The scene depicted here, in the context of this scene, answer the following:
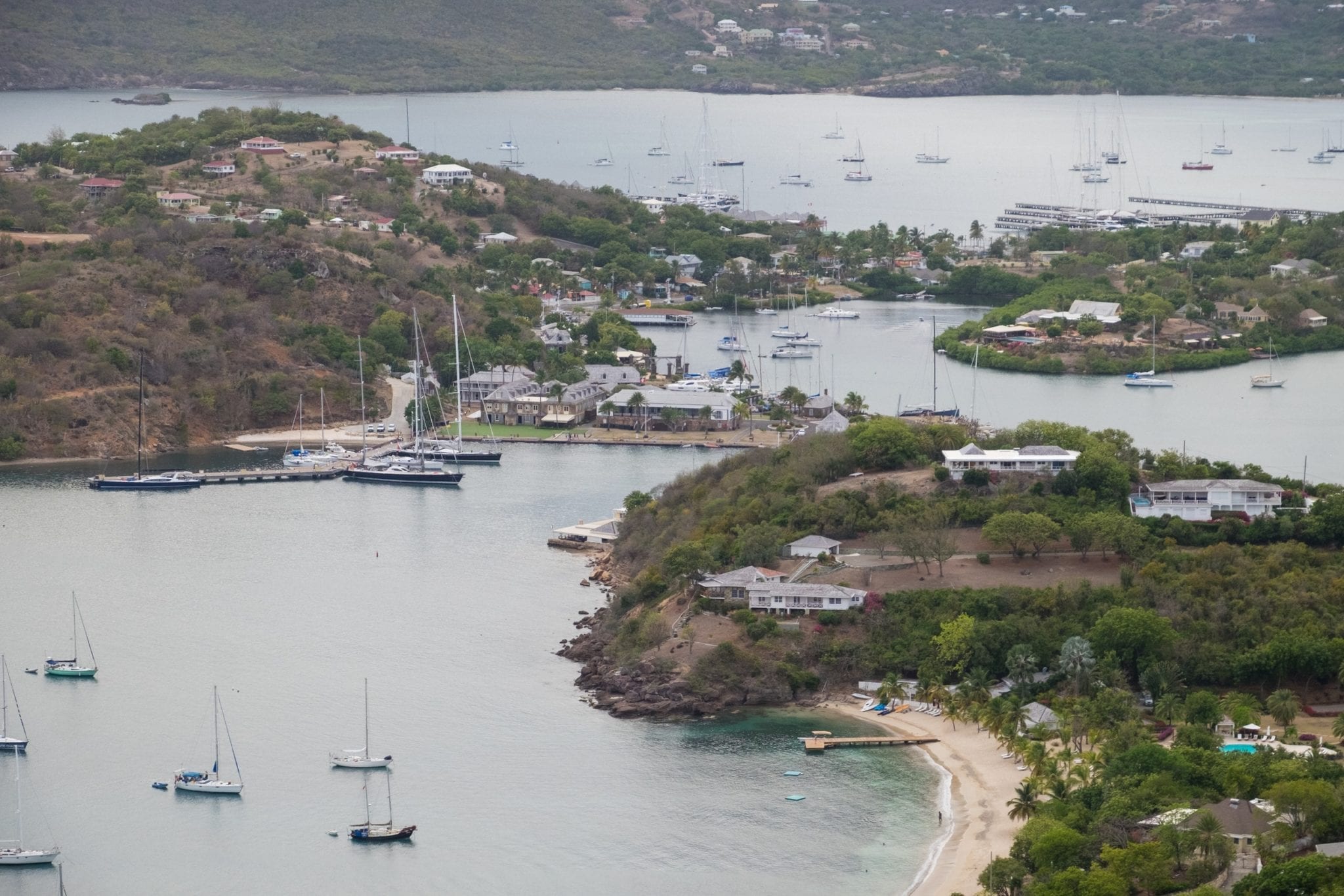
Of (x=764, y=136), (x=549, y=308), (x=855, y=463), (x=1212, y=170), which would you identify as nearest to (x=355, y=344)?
(x=549, y=308)

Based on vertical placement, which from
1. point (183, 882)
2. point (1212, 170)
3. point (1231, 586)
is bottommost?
point (183, 882)

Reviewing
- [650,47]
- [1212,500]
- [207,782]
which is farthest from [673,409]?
[650,47]

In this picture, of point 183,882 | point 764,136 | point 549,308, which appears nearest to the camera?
point 183,882

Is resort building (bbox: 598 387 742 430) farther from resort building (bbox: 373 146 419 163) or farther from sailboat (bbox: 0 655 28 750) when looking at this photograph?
resort building (bbox: 373 146 419 163)

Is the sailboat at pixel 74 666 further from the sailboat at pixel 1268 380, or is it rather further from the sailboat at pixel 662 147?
the sailboat at pixel 662 147

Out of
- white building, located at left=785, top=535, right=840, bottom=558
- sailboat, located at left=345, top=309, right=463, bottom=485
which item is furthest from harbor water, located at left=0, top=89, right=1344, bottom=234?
white building, located at left=785, top=535, right=840, bottom=558

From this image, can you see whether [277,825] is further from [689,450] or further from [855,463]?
[689,450]

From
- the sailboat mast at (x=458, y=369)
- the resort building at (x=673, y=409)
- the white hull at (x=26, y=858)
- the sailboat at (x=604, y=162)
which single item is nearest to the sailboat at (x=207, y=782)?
the white hull at (x=26, y=858)
